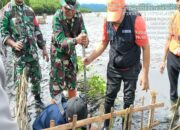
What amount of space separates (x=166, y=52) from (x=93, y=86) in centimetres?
163

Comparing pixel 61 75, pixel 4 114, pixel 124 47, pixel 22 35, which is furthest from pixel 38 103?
pixel 4 114

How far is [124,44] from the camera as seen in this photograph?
13.7 feet

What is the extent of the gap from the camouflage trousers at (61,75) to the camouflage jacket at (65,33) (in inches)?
3.1

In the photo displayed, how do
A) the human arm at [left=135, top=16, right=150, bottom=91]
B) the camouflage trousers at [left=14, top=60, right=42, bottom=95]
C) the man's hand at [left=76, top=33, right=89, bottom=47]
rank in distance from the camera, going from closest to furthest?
the human arm at [left=135, top=16, right=150, bottom=91]
the man's hand at [left=76, top=33, right=89, bottom=47]
the camouflage trousers at [left=14, top=60, right=42, bottom=95]

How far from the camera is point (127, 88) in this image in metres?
4.37

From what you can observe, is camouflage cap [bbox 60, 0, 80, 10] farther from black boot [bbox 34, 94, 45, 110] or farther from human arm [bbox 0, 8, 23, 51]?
black boot [bbox 34, 94, 45, 110]

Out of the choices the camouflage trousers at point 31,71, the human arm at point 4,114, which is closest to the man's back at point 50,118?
the camouflage trousers at point 31,71

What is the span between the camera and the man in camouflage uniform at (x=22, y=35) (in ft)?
16.4

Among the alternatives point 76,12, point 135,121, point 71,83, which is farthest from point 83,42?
point 135,121

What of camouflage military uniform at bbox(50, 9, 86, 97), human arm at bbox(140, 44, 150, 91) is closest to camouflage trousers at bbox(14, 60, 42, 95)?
camouflage military uniform at bbox(50, 9, 86, 97)

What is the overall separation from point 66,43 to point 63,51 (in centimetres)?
25

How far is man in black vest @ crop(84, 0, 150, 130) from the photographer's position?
4059 mm

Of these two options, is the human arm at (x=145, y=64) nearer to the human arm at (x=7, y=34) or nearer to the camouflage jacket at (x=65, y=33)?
the camouflage jacket at (x=65, y=33)

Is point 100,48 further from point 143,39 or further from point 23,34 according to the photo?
point 23,34
